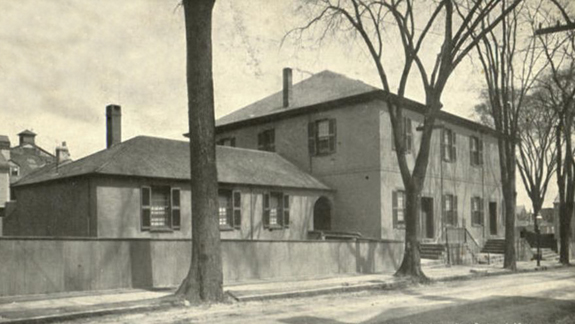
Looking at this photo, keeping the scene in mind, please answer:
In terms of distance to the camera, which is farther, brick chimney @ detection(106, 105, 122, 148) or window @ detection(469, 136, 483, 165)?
window @ detection(469, 136, 483, 165)

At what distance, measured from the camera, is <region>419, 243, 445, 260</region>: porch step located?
26.7m

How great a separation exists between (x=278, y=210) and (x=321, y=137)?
5100 millimetres

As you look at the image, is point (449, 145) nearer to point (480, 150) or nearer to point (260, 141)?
point (480, 150)

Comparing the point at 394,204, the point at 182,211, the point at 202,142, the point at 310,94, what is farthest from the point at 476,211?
the point at 202,142

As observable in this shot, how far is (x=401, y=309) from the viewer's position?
11953mm

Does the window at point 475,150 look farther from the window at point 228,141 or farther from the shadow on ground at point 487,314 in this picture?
the shadow on ground at point 487,314

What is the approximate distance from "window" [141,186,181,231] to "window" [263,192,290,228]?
Result: 4818mm

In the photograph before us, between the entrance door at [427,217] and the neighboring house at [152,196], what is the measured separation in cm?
531

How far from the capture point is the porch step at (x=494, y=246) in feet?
106

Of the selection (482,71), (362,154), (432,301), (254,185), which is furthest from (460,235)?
(432,301)

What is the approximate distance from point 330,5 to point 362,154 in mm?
9335

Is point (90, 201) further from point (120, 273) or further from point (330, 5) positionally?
point (330, 5)

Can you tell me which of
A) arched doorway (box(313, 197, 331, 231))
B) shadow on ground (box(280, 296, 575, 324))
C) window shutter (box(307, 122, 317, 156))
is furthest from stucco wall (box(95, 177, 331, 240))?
shadow on ground (box(280, 296, 575, 324))

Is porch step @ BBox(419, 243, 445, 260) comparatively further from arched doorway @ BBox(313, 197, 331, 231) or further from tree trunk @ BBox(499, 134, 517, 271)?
arched doorway @ BBox(313, 197, 331, 231)
